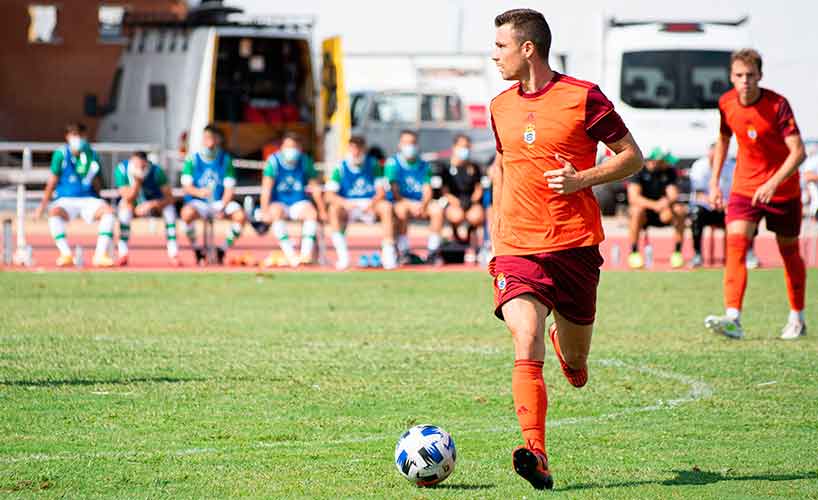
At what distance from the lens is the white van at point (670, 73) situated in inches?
1077

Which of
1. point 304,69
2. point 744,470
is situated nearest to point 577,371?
point 744,470

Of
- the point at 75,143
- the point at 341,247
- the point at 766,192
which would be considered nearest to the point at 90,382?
the point at 766,192

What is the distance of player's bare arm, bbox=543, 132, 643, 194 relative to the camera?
650cm

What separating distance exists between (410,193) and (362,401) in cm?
1161

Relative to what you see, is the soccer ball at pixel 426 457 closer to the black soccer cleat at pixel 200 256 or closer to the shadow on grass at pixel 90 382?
the shadow on grass at pixel 90 382

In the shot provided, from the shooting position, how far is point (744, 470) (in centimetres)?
674

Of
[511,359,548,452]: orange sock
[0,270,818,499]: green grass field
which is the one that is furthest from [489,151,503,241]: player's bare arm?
[0,270,818,499]: green grass field

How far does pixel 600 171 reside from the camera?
6.57 meters

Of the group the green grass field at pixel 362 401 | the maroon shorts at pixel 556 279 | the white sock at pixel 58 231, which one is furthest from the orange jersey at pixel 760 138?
the white sock at pixel 58 231

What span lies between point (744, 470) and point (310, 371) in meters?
3.67

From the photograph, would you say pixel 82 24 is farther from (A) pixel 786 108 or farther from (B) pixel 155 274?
(A) pixel 786 108

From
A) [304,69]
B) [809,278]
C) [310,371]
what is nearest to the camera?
[310,371]

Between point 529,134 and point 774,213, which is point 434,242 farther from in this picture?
point 529,134

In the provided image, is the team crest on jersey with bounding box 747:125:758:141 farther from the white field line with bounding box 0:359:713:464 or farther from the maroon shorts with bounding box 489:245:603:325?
the maroon shorts with bounding box 489:245:603:325
